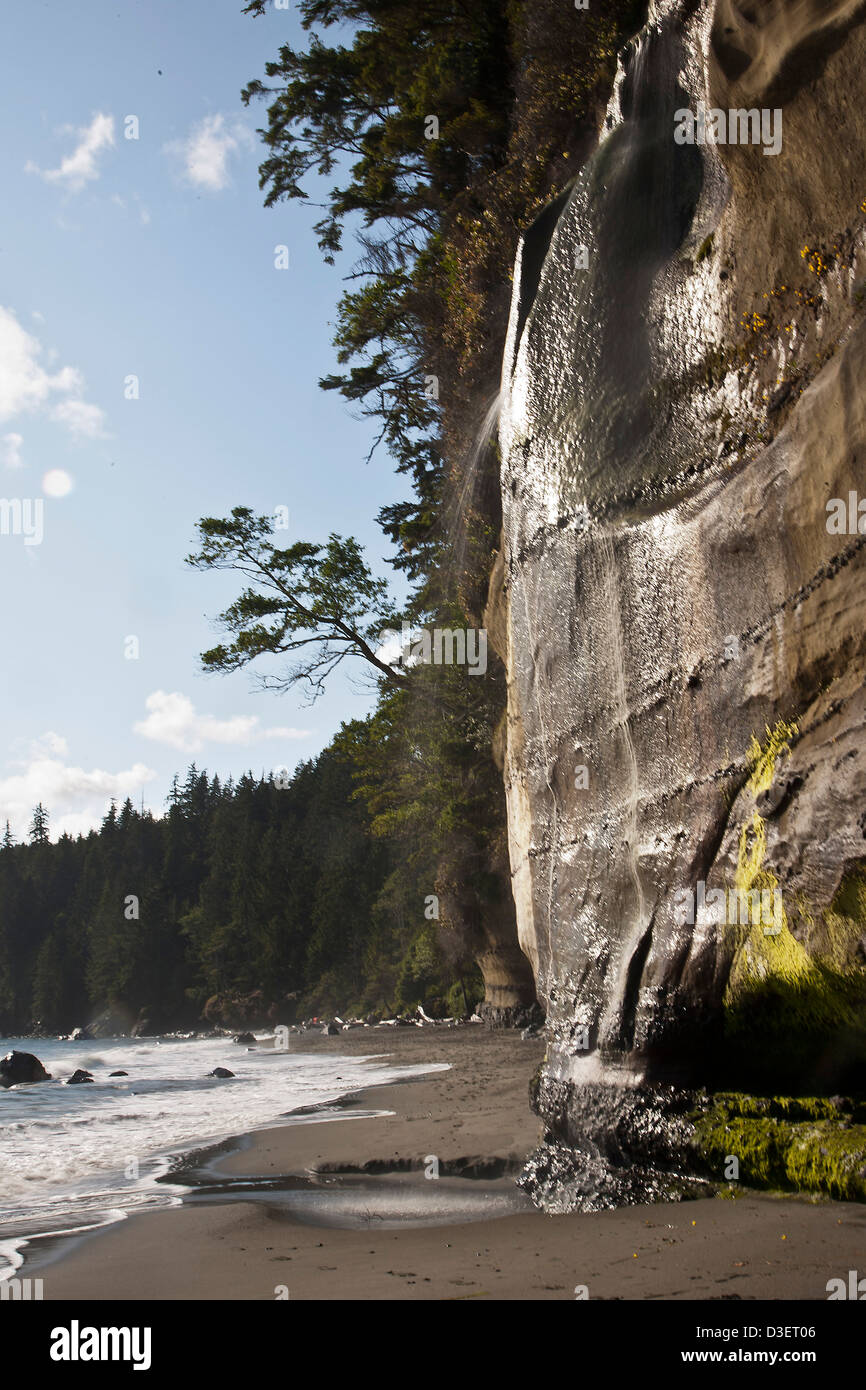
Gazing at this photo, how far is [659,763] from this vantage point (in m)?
6.07

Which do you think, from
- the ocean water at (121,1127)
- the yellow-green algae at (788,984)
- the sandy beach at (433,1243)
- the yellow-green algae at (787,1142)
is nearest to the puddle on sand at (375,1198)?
the sandy beach at (433,1243)

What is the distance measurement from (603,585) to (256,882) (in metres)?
63.8

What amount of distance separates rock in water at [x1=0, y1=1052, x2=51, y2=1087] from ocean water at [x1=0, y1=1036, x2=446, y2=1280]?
24.7 inches

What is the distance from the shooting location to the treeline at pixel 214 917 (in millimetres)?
58188

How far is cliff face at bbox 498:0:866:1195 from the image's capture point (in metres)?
4.77

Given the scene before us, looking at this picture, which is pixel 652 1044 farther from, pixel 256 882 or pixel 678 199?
pixel 256 882

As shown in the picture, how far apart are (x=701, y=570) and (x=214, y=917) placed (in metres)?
71.1

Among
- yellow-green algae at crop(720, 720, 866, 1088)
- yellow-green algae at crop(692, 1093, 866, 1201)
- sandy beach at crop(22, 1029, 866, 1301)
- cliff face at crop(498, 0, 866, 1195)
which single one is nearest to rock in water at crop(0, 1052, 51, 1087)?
sandy beach at crop(22, 1029, 866, 1301)

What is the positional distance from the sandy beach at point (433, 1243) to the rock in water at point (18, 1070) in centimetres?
1373

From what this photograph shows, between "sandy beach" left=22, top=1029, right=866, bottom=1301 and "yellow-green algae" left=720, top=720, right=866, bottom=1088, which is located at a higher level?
"yellow-green algae" left=720, top=720, right=866, bottom=1088

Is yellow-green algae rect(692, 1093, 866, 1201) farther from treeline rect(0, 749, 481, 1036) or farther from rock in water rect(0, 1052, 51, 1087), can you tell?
treeline rect(0, 749, 481, 1036)

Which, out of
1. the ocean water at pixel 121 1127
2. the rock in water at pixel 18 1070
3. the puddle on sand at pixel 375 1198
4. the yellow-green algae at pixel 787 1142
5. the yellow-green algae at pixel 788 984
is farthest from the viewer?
the rock in water at pixel 18 1070

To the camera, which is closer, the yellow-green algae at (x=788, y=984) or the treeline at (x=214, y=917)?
the yellow-green algae at (x=788, y=984)

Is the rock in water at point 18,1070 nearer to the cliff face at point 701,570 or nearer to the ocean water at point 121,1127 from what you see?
the ocean water at point 121,1127
